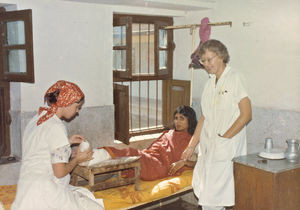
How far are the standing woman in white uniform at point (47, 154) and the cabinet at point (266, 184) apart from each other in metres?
1.37

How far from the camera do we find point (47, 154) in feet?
7.90

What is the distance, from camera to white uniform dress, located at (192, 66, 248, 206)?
3.00 metres

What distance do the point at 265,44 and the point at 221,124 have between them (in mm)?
1487

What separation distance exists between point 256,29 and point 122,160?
2166 mm

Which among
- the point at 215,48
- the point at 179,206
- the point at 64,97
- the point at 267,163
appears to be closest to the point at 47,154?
the point at 64,97

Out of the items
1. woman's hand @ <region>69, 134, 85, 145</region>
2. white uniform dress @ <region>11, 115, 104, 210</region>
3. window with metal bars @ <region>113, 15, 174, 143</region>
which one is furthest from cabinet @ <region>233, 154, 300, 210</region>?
window with metal bars @ <region>113, 15, 174, 143</region>

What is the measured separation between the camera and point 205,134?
10.5 feet

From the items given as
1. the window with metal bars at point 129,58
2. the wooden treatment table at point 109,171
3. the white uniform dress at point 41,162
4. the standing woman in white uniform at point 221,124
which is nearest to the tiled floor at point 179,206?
the window with metal bars at point 129,58

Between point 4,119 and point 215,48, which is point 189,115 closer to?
point 215,48

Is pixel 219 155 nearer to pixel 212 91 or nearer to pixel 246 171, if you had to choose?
pixel 246 171

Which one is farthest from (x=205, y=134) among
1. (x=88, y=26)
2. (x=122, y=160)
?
(x=88, y=26)

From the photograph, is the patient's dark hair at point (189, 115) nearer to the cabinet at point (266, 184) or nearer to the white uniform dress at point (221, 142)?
the white uniform dress at point (221, 142)

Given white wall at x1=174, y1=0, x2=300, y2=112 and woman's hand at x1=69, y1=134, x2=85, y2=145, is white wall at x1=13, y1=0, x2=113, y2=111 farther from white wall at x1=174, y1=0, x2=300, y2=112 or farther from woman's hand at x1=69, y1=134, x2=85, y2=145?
white wall at x1=174, y1=0, x2=300, y2=112

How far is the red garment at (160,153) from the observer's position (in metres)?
3.78
